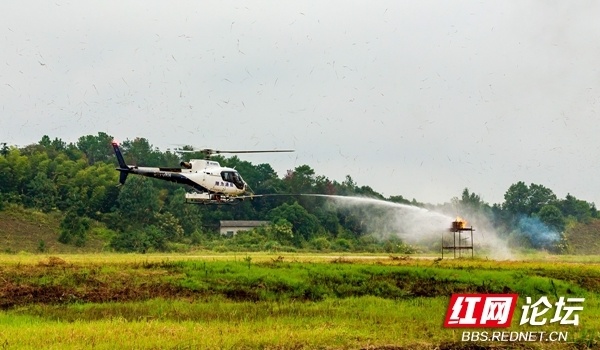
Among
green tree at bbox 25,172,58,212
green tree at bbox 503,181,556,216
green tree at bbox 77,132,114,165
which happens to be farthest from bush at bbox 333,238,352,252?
green tree at bbox 77,132,114,165

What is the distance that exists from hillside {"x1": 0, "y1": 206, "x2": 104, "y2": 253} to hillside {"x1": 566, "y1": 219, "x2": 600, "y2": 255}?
5829 cm

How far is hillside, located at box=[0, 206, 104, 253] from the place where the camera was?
7391 cm

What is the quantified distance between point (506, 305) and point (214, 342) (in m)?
12.2

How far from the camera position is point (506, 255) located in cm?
7469

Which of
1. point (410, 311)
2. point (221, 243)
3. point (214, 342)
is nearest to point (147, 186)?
point (221, 243)

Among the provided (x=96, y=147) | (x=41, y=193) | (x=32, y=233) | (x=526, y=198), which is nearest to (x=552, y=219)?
(x=526, y=198)

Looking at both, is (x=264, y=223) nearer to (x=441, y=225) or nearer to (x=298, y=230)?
(x=298, y=230)

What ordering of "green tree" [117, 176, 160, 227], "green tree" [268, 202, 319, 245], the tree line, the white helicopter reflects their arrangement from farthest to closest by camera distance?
1. "green tree" [268, 202, 319, 245]
2. "green tree" [117, 176, 160, 227]
3. the tree line
4. the white helicopter

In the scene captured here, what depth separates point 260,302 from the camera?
37688mm

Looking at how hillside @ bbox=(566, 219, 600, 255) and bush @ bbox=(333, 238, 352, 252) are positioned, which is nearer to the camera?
Answer: bush @ bbox=(333, 238, 352, 252)

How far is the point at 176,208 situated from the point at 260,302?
62.8m

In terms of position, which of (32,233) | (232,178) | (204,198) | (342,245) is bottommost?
(342,245)

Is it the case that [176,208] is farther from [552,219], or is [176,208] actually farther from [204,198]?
[552,219]

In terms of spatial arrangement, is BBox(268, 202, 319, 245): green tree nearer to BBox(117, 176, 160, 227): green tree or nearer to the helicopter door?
BBox(117, 176, 160, 227): green tree
